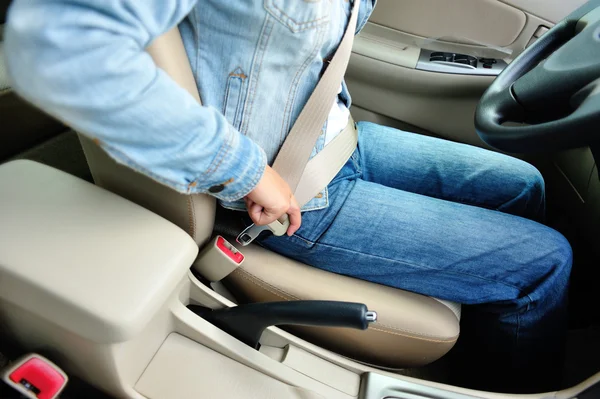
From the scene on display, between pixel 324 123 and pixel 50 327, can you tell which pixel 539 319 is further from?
pixel 50 327

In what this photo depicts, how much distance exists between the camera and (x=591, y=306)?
0.98 metres

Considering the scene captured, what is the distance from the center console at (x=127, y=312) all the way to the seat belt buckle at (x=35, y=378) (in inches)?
1.1

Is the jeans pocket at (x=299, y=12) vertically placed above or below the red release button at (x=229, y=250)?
above

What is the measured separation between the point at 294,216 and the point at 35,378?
15.3 inches

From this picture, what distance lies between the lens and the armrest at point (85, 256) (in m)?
0.49

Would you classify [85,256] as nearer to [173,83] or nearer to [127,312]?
[127,312]

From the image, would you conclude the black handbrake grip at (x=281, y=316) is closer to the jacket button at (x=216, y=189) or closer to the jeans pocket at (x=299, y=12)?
the jacket button at (x=216, y=189)

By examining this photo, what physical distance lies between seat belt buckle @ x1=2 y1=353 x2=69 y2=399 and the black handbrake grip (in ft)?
0.69

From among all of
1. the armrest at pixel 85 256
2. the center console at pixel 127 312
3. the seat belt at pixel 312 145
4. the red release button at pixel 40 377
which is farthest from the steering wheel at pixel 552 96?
the red release button at pixel 40 377

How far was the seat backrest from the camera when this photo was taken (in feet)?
1.82

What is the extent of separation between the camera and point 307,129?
0.67 m

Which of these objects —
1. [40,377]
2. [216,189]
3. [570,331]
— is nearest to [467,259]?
[216,189]

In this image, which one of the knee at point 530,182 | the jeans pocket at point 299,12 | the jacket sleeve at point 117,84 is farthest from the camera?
the knee at point 530,182

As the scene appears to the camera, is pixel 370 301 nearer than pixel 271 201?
No
